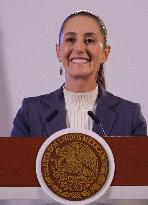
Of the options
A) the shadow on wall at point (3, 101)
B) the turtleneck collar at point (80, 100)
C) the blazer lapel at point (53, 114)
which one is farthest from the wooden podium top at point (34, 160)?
the shadow on wall at point (3, 101)

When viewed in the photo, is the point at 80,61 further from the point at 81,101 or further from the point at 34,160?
the point at 34,160

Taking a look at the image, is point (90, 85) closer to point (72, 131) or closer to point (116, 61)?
point (116, 61)

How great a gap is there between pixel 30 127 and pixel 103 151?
460mm

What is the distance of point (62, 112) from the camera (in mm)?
1229

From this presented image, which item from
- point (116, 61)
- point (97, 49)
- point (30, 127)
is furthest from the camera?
point (116, 61)

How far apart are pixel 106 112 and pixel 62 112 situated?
14 centimetres

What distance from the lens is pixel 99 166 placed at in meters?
0.79

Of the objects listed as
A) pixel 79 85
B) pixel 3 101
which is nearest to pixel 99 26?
pixel 79 85

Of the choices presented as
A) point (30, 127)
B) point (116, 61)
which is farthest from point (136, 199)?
point (116, 61)

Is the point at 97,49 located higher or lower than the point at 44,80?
higher

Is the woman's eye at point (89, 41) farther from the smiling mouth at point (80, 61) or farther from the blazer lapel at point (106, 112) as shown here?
the blazer lapel at point (106, 112)

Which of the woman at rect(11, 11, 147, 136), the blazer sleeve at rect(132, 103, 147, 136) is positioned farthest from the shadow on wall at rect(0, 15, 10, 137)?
the blazer sleeve at rect(132, 103, 147, 136)

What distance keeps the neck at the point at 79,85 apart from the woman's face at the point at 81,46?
0.02 m

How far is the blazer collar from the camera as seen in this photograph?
46.6 inches
